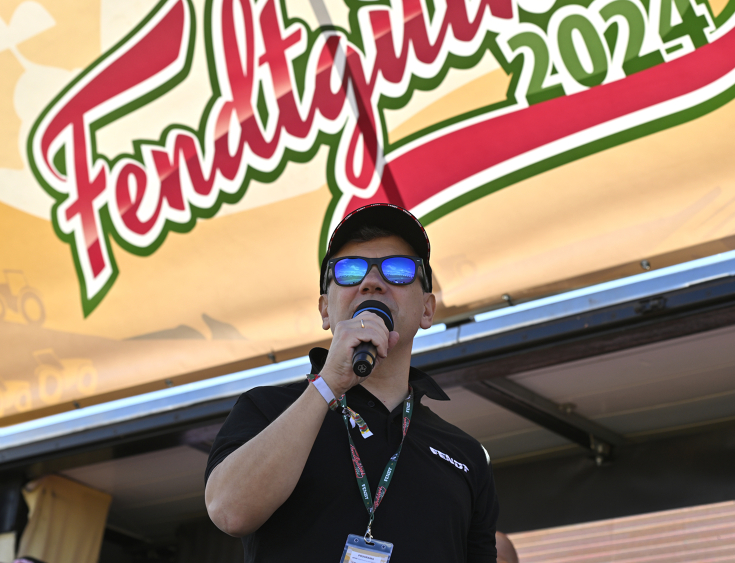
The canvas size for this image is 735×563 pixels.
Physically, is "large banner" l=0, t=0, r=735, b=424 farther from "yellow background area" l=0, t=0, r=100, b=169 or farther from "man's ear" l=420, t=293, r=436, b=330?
"man's ear" l=420, t=293, r=436, b=330

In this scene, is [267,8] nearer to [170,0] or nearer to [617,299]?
[170,0]

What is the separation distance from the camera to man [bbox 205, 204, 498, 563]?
1220 mm

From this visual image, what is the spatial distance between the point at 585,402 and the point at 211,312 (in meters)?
2.05

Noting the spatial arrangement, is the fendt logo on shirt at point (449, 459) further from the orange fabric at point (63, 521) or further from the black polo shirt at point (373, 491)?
the orange fabric at point (63, 521)

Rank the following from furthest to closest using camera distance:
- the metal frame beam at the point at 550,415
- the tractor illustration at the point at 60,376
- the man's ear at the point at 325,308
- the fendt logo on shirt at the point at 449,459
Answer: the tractor illustration at the point at 60,376
the metal frame beam at the point at 550,415
the man's ear at the point at 325,308
the fendt logo on shirt at the point at 449,459

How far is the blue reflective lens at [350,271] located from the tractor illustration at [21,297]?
3548 mm

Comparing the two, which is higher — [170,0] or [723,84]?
[170,0]

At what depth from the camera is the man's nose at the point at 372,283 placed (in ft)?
5.08

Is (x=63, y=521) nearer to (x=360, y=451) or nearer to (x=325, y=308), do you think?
(x=325, y=308)

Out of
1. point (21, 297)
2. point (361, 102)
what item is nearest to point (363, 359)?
point (361, 102)

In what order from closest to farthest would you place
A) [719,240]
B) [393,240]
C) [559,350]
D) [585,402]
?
[393,240] → [719,240] → [559,350] → [585,402]

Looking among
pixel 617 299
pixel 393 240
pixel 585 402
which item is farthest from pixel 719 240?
pixel 393 240

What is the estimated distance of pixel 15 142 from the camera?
4762 mm

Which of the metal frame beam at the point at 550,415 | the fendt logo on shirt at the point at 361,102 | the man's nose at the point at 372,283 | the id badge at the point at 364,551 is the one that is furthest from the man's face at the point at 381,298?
the metal frame beam at the point at 550,415
